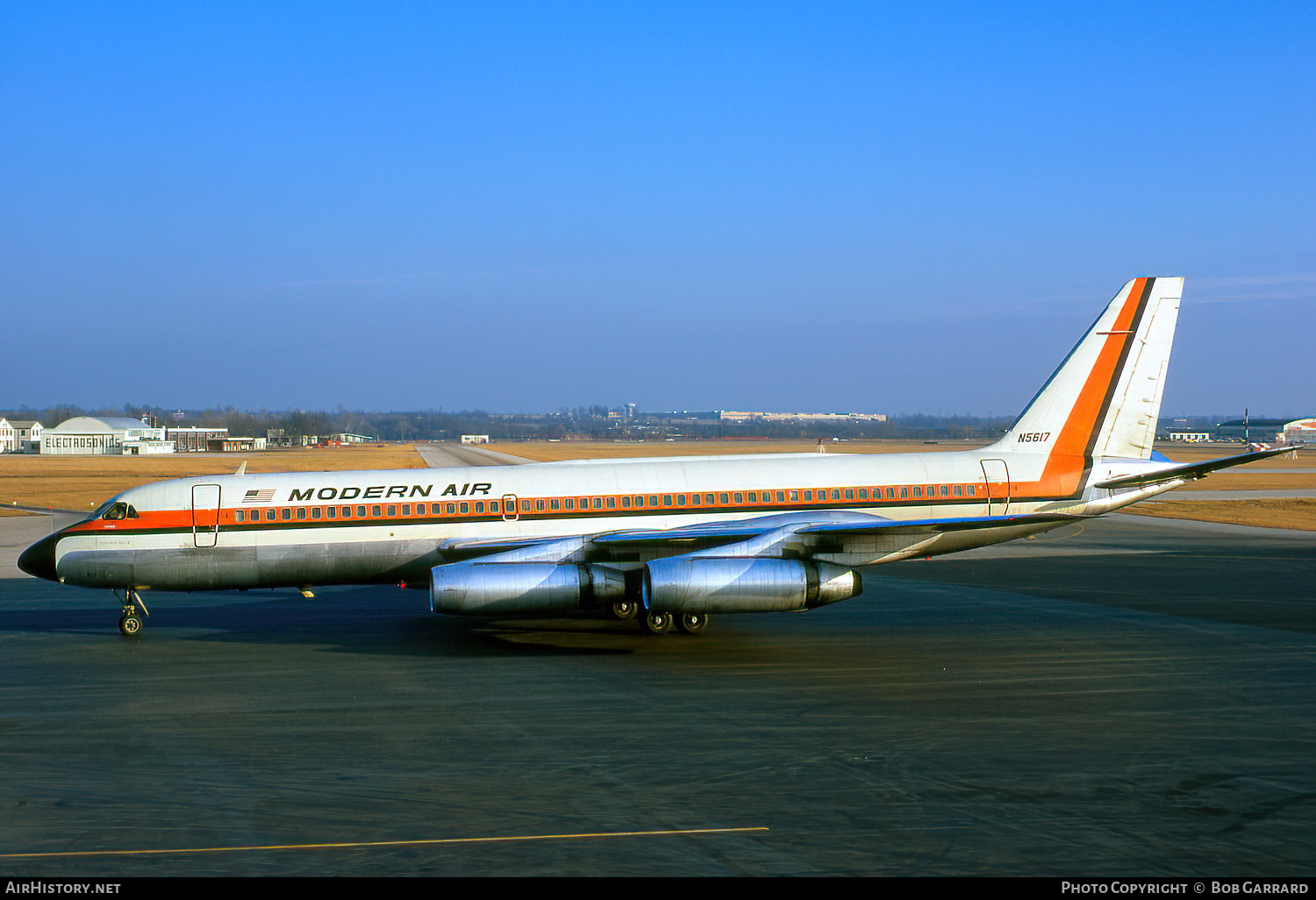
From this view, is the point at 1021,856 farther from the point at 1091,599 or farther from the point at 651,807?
the point at 1091,599

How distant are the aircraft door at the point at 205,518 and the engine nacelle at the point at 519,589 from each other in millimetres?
5314

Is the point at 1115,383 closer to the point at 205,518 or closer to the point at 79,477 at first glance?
the point at 205,518

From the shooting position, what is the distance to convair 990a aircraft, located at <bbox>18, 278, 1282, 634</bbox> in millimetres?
20297

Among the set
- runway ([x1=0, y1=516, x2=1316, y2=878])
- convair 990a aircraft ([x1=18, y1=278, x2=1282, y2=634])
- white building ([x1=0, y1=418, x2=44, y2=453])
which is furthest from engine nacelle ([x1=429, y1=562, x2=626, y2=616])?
white building ([x1=0, y1=418, x2=44, y2=453])

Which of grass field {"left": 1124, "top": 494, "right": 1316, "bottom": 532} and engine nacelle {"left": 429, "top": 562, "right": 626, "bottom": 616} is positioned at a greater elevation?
engine nacelle {"left": 429, "top": 562, "right": 626, "bottom": 616}

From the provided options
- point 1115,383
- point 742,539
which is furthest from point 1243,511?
point 742,539

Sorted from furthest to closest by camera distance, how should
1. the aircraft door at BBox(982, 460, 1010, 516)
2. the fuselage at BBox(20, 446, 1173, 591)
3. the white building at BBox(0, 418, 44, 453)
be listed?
the white building at BBox(0, 418, 44, 453), the aircraft door at BBox(982, 460, 1010, 516), the fuselage at BBox(20, 446, 1173, 591)

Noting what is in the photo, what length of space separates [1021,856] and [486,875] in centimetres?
496

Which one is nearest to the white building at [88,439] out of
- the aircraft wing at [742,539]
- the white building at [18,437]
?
the white building at [18,437]

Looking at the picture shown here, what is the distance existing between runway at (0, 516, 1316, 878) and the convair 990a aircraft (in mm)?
1270

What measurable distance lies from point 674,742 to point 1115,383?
17.2 m

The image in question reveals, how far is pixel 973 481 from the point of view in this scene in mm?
24562

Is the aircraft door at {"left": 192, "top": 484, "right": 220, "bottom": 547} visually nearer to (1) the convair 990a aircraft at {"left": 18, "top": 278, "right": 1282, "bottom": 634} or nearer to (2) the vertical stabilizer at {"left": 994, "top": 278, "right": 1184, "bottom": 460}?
(1) the convair 990a aircraft at {"left": 18, "top": 278, "right": 1282, "bottom": 634}
